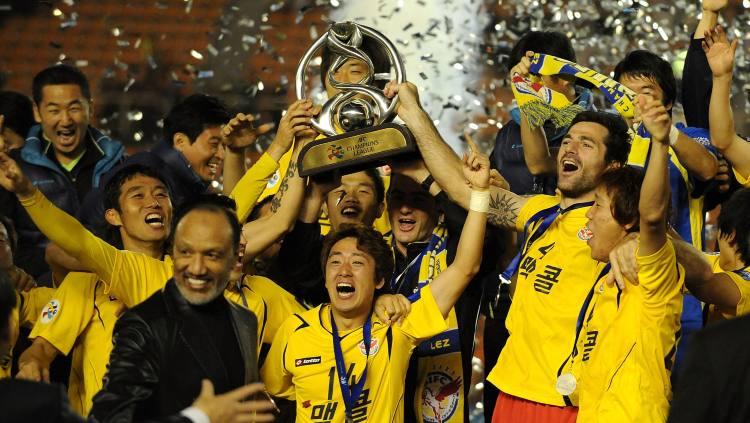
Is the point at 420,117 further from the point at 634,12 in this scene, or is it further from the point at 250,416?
the point at 634,12

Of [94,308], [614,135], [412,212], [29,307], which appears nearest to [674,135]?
[614,135]

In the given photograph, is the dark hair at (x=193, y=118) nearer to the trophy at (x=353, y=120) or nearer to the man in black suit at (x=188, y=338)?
the trophy at (x=353, y=120)

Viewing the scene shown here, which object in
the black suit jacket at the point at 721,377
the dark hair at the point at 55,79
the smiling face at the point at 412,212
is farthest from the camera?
the dark hair at the point at 55,79

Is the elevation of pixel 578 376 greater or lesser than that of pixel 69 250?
lesser

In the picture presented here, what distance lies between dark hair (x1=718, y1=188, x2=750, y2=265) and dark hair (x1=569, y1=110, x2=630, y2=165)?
0.44m

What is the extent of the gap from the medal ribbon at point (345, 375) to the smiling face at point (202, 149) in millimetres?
1827

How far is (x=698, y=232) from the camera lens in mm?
5141

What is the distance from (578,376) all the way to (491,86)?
413 centimetres

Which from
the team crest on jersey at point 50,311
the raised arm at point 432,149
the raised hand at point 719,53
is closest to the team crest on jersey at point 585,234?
the raised arm at point 432,149

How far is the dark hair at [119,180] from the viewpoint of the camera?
4.95 meters

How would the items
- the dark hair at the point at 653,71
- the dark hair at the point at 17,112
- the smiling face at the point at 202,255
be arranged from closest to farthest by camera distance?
the smiling face at the point at 202,255 → the dark hair at the point at 653,71 → the dark hair at the point at 17,112

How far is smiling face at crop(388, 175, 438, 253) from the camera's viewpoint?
17.1ft

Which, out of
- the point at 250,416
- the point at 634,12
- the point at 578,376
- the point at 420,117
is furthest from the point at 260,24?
the point at 250,416

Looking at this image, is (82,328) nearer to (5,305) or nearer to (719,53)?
(5,305)
